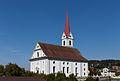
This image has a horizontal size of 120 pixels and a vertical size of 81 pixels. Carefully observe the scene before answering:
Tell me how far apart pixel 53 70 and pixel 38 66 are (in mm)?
6009

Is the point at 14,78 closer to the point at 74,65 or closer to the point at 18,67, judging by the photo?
the point at 18,67

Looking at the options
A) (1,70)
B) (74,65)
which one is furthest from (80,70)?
(1,70)

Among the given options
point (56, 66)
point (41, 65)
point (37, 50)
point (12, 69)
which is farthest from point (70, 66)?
point (12, 69)

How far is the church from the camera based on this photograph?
231ft

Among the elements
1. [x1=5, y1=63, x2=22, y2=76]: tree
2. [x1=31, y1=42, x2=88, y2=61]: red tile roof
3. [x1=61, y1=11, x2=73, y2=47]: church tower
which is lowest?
[x1=5, y1=63, x2=22, y2=76]: tree

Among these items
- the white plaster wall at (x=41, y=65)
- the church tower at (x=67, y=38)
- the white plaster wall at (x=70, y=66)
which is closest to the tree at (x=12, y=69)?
the white plaster wall at (x=41, y=65)

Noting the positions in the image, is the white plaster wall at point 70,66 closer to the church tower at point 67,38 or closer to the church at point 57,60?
the church at point 57,60

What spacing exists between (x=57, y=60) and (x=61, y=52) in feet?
17.7

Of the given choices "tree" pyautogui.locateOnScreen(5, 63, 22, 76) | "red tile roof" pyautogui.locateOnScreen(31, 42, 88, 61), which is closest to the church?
"red tile roof" pyautogui.locateOnScreen(31, 42, 88, 61)

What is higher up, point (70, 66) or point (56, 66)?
point (56, 66)

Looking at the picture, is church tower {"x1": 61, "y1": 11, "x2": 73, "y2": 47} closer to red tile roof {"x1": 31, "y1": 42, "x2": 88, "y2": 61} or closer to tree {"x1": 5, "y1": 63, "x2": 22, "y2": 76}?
red tile roof {"x1": 31, "y1": 42, "x2": 88, "y2": 61}

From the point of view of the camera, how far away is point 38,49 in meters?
72.8

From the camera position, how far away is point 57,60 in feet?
238

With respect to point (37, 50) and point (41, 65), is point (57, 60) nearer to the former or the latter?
point (41, 65)
